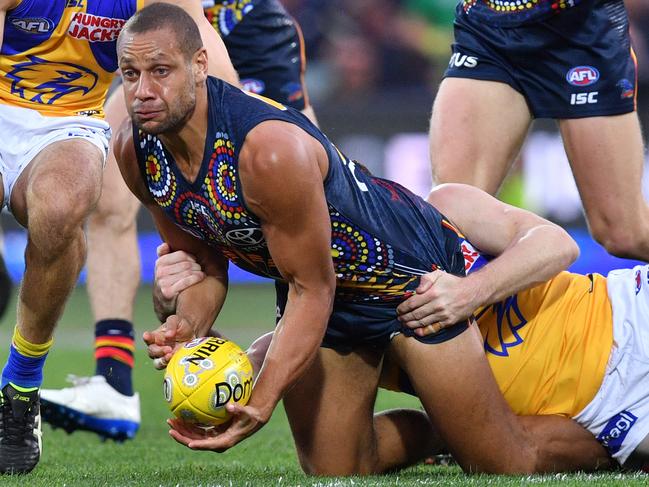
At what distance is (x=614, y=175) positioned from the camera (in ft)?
17.5

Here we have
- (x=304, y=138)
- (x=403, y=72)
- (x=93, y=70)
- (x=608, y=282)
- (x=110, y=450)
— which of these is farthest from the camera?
(x=403, y=72)

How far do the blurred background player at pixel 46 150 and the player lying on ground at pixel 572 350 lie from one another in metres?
0.38

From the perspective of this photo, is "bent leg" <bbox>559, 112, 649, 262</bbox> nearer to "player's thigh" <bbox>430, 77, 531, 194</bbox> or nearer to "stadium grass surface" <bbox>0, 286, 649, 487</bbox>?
"player's thigh" <bbox>430, 77, 531, 194</bbox>

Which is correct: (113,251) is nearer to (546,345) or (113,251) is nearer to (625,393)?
(546,345)

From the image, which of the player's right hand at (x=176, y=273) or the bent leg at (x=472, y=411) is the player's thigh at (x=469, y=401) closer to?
the bent leg at (x=472, y=411)

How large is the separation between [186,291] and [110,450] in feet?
4.16

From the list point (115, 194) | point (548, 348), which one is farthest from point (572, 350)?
point (115, 194)

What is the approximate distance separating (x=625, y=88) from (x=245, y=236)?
222 centimetres

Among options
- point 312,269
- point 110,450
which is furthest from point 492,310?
point 110,450

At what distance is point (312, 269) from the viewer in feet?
12.6

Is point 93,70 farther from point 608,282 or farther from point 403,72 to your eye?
point 403,72

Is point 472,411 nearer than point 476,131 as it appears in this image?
Yes

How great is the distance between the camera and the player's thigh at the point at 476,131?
5.34 m

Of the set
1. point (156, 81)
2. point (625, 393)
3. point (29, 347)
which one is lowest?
point (29, 347)
